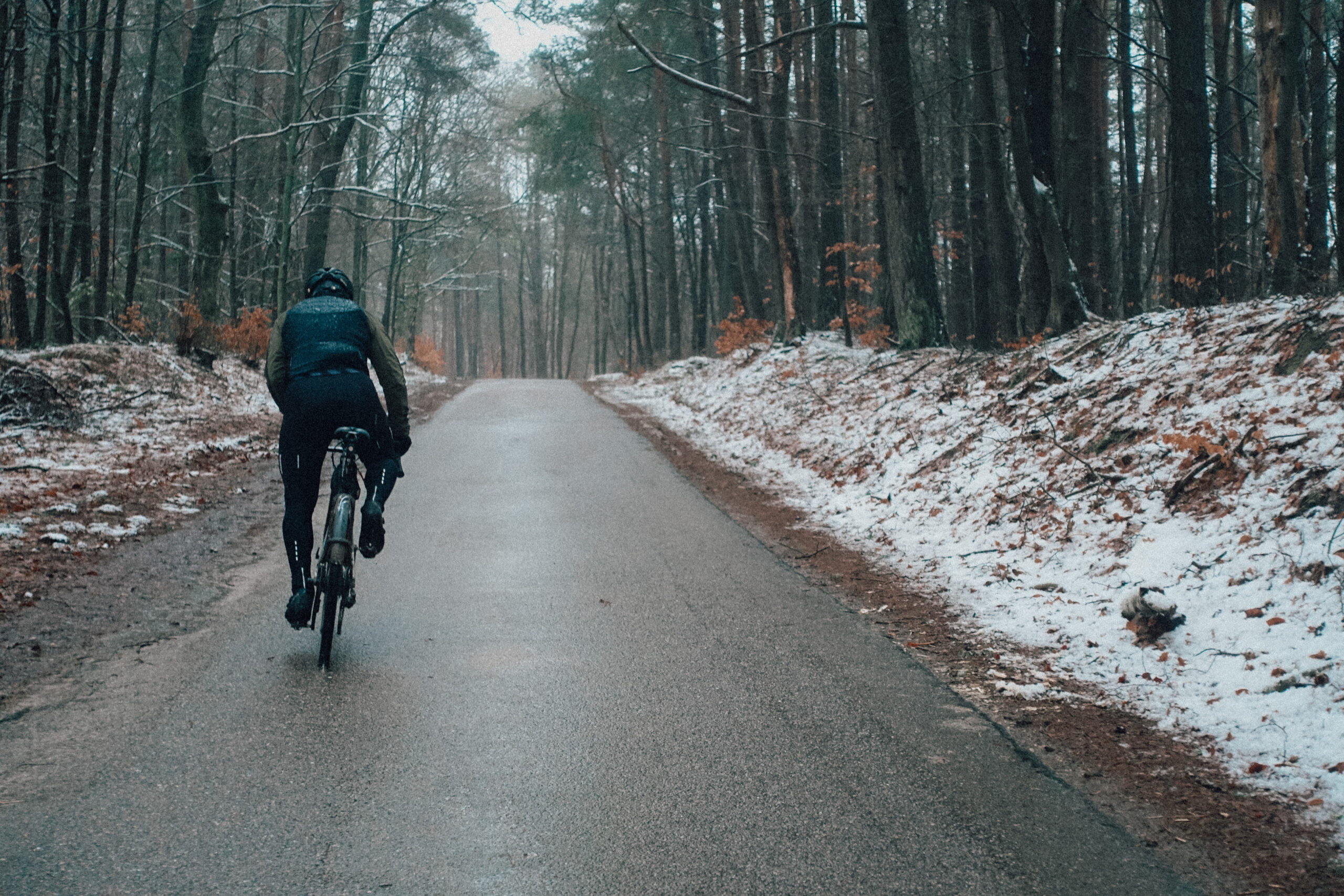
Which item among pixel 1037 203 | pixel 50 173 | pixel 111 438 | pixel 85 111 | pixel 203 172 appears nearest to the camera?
pixel 111 438

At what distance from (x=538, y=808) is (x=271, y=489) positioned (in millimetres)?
7777

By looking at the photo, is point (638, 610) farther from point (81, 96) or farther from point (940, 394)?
point (81, 96)

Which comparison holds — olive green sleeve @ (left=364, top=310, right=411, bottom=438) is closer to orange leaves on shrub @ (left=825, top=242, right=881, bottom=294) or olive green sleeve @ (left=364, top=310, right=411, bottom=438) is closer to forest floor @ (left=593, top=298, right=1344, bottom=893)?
forest floor @ (left=593, top=298, right=1344, bottom=893)

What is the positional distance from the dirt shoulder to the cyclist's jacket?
322 cm

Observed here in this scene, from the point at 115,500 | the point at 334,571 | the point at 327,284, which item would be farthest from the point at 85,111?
the point at 334,571

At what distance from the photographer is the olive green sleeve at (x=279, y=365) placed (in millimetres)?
5258

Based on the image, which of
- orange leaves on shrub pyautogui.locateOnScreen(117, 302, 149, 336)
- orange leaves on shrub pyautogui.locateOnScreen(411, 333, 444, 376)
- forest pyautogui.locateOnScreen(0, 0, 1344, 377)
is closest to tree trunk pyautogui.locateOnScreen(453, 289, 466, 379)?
orange leaves on shrub pyautogui.locateOnScreen(411, 333, 444, 376)

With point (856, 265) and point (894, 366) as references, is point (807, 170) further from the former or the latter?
point (894, 366)

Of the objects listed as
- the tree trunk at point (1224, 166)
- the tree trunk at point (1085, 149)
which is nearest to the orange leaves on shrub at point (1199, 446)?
the tree trunk at point (1085, 149)

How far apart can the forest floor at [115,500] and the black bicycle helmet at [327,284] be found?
2048 mm

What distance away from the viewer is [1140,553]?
240 inches

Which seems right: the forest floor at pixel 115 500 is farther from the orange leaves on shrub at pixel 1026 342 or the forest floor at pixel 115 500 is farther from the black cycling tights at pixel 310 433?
the orange leaves on shrub at pixel 1026 342

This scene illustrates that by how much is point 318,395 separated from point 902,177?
460 inches

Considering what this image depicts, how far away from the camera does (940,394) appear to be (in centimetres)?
1185
